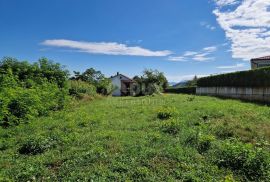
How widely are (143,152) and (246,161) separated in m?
2.09

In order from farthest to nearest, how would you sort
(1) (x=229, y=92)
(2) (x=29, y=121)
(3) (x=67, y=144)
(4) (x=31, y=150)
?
(1) (x=229, y=92)
(2) (x=29, y=121)
(3) (x=67, y=144)
(4) (x=31, y=150)

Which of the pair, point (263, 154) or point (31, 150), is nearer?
point (263, 154)

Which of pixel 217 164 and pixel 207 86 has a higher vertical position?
pixel 207 86

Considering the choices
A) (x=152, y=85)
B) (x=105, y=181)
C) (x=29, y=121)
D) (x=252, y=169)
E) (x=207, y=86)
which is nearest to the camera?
(x=105, y=181)

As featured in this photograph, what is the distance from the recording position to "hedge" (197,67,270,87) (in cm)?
1430

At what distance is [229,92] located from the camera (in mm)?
19547

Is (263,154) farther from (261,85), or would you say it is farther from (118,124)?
(261,85)

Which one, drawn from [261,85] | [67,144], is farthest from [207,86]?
[67,144]

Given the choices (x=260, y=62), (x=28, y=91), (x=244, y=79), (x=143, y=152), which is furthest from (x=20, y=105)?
(x=260, y=62)

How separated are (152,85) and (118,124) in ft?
74.9

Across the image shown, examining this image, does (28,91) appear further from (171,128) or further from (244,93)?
(244,93)

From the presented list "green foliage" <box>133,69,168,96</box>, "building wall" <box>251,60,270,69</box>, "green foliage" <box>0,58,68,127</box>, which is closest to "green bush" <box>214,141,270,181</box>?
"green foliage" <box>0,58,68,127</box>

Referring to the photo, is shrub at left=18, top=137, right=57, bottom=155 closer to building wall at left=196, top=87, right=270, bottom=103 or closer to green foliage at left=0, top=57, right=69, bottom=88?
green foliage at left=0, top=57, right=69, bottom=88

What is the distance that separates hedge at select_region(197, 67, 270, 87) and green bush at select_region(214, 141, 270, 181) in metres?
10.4
